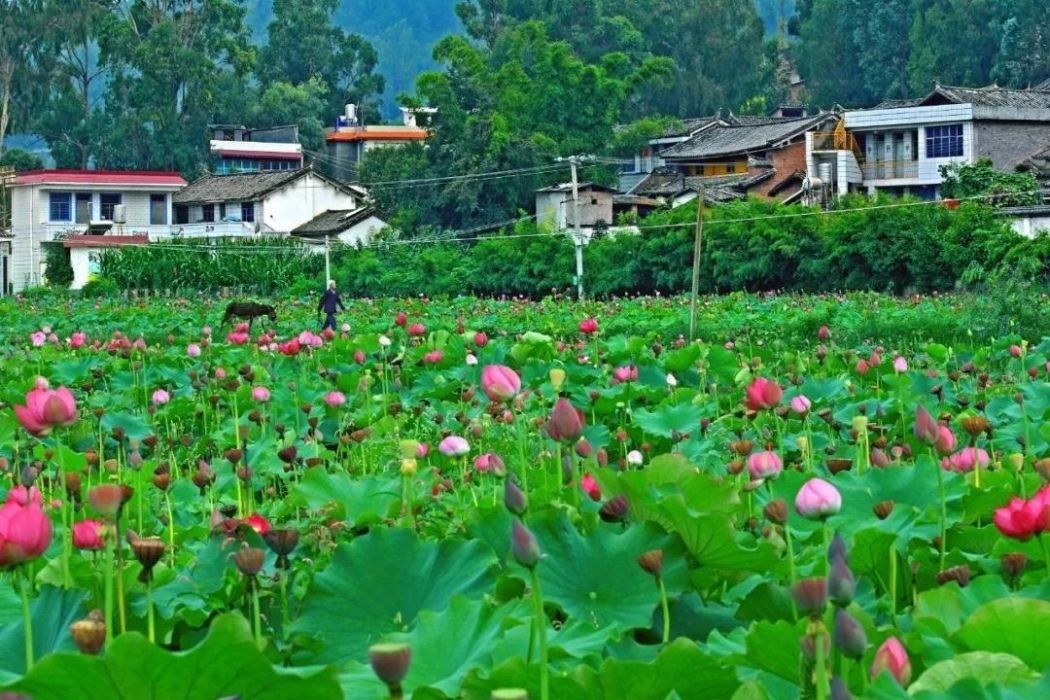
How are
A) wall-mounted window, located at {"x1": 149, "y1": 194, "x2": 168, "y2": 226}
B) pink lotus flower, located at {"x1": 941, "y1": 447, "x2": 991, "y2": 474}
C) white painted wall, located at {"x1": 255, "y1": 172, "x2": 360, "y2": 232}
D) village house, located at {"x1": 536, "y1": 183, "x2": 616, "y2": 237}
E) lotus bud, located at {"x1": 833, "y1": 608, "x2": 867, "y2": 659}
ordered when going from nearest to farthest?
lotus bud, located at {"x1": 833, "y1": 608, "x2": 867, "y2": 659}, pink lotus flower, located at {"x1": 941, "y1": 447, "x2": 991, "y2": 474}, village house, located at {"x1": 536, "y1": 183, "x2": 616, "y2": 237}, white painted wall, located at {"x1": 255, "y1": 172, "x2": 360, "y2": 232}, wall-mounted window, located at {"x1": 149, "y1": 194, "x2": 168, "y2": 226}

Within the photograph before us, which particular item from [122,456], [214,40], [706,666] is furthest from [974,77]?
[706,666]

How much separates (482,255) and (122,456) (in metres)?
26.0

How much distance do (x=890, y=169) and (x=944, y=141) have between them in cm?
141

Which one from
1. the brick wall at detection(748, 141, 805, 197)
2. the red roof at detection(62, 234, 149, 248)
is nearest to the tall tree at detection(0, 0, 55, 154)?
the red roof at detection(62, 234, 149, 248)

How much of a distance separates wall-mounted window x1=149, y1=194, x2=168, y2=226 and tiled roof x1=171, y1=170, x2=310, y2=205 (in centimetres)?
25

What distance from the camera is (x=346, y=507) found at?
3.61 meters

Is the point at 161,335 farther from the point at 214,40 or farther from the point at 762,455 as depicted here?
the point at 214,40

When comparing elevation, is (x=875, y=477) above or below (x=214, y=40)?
below

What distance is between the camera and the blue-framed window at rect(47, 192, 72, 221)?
40.8 metres

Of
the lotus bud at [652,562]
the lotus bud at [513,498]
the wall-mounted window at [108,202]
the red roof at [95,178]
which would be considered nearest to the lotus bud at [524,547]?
the lotus bud at [513,498]

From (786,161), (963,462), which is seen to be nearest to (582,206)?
(786,161)

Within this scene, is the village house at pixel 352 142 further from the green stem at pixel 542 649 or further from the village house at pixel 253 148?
the green stem at pixel 542 649

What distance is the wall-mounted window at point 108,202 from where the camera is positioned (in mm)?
41000

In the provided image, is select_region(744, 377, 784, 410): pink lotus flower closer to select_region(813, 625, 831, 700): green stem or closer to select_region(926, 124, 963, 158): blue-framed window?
select_region(813, 625, 831, 700): green stem
